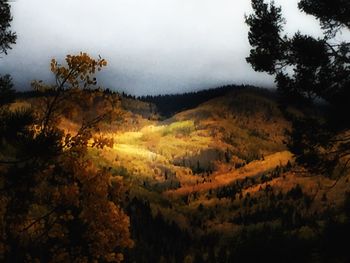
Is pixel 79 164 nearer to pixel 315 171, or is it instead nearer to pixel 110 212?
pixel 110 212

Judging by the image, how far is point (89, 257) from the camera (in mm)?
14258

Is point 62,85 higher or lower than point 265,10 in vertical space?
lower

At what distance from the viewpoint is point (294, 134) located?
20.0m

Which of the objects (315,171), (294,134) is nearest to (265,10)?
(294,134)

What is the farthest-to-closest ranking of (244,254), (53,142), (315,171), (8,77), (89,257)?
(244,254) → (315,171) → (89,257) → (8,77) → (53,142)

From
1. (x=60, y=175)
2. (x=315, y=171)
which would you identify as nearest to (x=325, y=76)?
(x=315, y=171)

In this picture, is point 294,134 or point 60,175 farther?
point 294,134

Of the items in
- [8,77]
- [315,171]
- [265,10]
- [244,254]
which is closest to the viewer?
[8,77]

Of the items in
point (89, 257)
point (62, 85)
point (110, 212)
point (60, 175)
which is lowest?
point (89, 257)

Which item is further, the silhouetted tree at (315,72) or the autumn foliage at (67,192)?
the silhouetted tree at (315,72)

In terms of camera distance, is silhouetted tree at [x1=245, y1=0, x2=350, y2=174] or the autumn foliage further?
silhouetted tree at [x1=245, y1=0, x2=350, y2=174]

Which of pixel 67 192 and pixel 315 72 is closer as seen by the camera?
pixel 67 192

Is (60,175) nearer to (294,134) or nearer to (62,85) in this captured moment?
(62,85)

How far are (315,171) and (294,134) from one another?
166 cm
